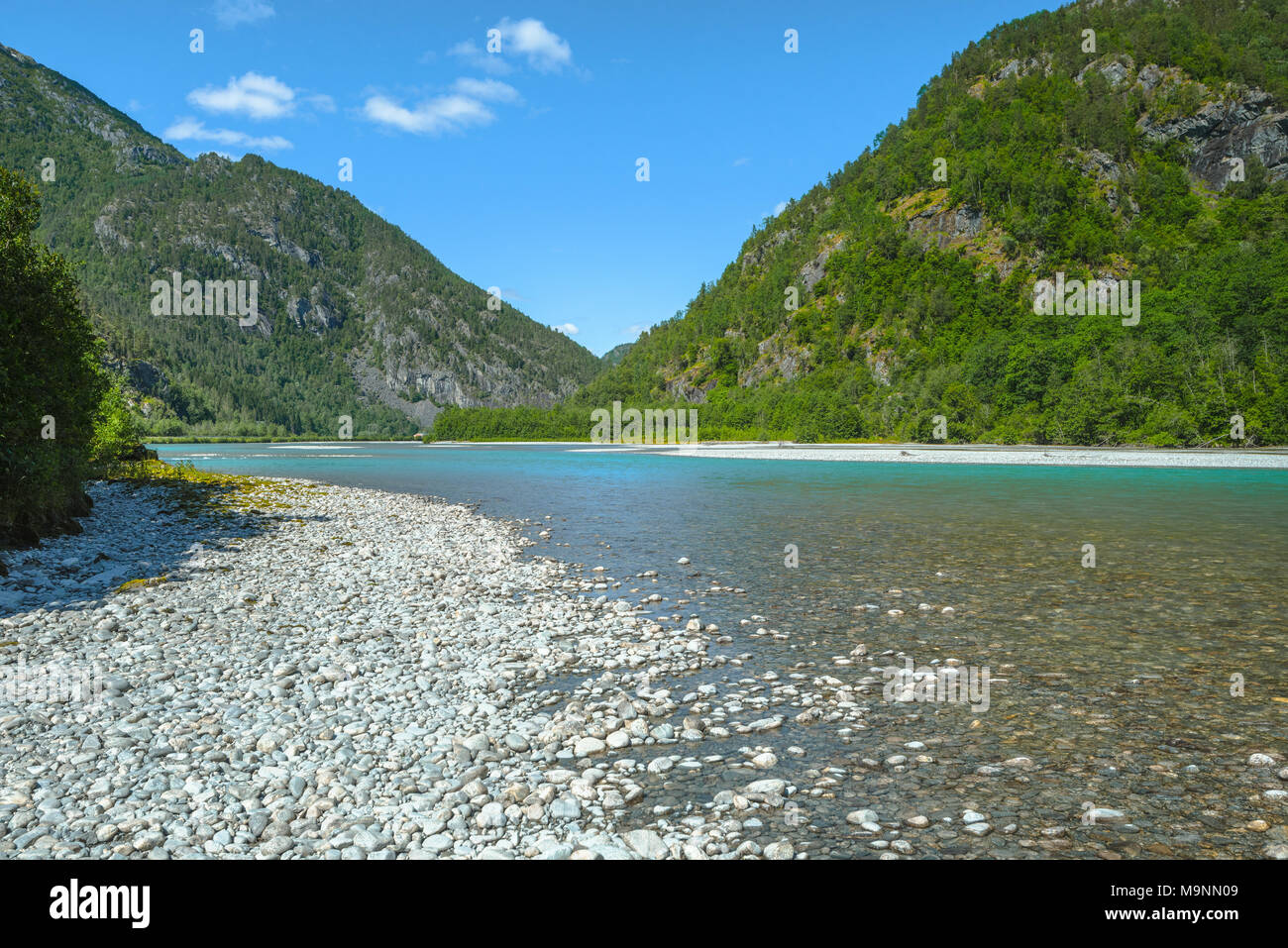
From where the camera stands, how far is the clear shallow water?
23.7 feet

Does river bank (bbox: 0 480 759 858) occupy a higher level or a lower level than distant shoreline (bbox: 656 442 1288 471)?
lower

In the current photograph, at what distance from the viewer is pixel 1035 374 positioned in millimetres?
138125

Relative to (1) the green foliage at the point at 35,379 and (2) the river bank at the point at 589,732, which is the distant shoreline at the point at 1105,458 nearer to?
(2) the river bank at the point at 589,732

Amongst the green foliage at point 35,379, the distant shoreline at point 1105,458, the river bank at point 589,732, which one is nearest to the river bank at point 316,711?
the river bank at point 589,732

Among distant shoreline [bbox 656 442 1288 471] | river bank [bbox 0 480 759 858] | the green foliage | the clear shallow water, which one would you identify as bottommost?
the clear shallow water

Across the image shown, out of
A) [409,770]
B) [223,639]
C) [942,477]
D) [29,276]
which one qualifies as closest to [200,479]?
[29,276]

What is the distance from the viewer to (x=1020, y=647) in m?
13.4

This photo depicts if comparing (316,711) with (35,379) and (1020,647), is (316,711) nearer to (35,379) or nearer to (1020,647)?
(1020,647)

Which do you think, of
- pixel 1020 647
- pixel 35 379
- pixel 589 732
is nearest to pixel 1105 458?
pixel 1020 647

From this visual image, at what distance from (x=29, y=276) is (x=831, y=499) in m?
43.9

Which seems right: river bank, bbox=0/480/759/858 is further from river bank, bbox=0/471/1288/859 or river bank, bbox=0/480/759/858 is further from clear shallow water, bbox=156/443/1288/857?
clear shallow water, bbox=156/443/1288/857

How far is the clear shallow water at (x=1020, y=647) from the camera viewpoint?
7.23m

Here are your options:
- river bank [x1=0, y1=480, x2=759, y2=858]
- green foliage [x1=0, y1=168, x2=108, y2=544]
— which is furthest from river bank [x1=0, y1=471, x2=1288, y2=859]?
green foliage [x1=0, y1=168, x2=108, y2=544]

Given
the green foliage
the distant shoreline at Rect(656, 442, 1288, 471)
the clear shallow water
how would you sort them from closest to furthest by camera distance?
the clear shallow water
the green foliage
the distant shoreline at Rect(656, 442, 1288, 471)
